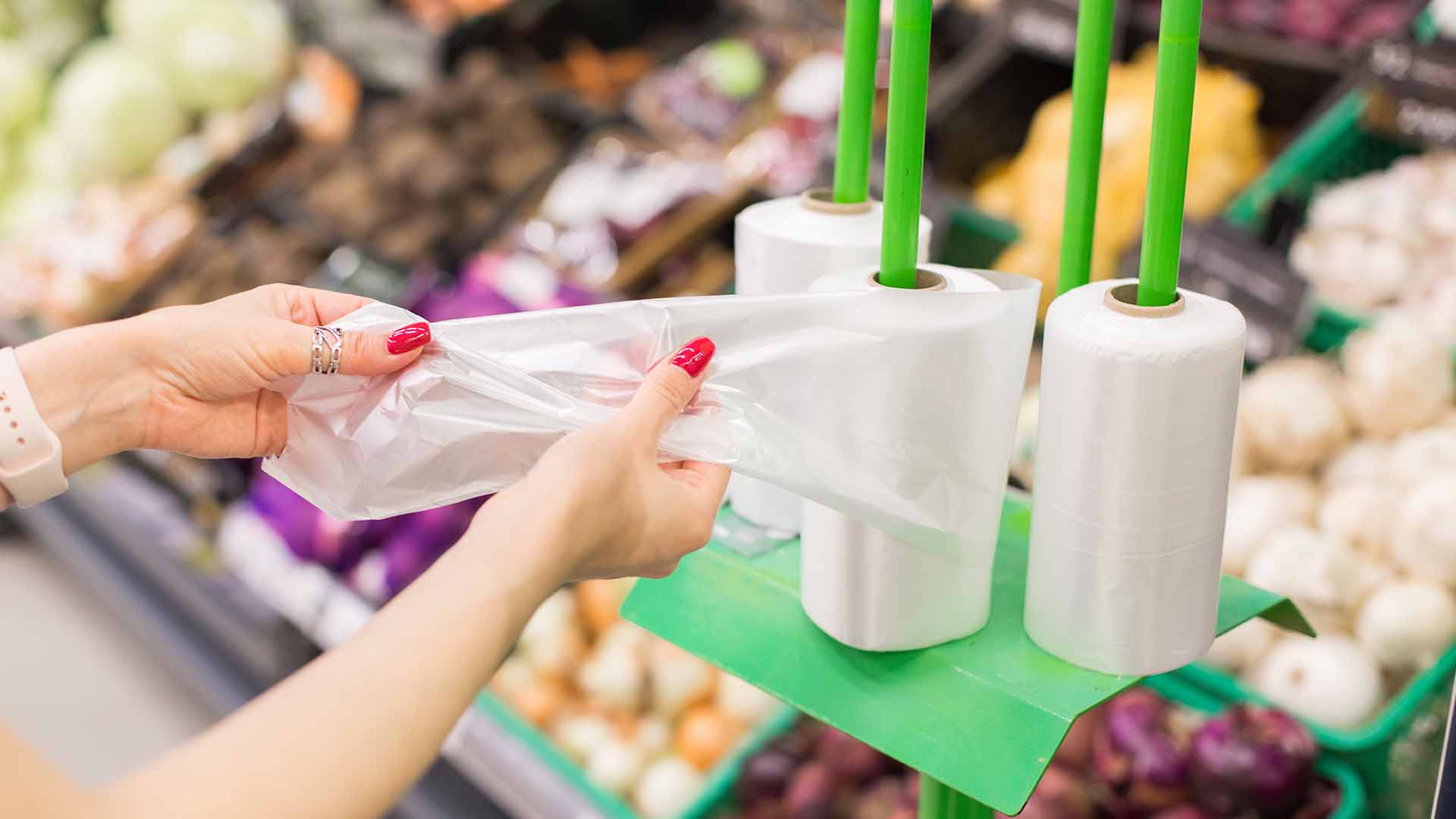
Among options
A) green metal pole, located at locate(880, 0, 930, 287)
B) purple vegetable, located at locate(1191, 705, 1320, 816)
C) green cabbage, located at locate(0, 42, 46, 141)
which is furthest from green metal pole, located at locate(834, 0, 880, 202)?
green cabbage, located at locate(0, 42, 46, 141)

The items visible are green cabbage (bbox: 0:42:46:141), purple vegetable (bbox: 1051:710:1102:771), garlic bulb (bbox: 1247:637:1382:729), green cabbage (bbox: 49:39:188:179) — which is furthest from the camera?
green cabbage (bbox: 0:42:46:141)

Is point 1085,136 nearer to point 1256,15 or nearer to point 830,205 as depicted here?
point 830,205

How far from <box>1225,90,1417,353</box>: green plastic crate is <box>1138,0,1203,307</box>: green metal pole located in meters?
1.35

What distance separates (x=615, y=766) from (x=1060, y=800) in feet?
2.38

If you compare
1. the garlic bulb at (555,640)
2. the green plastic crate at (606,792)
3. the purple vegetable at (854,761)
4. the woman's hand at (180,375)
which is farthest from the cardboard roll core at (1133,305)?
the garlic bulb at (555,640)

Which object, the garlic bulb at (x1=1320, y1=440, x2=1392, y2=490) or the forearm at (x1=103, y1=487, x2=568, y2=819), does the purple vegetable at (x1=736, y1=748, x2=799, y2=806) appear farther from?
the forearm at (x1=103, y1=487, x2=568, y2=819)

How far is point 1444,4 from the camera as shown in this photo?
213 cm

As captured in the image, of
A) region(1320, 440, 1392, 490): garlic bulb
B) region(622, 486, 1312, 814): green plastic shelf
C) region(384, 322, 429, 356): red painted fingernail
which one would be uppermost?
region(384, 322, 429, 356): red painted fingernail

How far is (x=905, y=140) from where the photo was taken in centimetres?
84

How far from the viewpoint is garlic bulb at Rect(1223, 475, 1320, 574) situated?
1.78 meters

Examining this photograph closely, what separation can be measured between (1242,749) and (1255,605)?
59 centimetres

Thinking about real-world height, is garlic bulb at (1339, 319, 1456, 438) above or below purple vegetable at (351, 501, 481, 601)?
above

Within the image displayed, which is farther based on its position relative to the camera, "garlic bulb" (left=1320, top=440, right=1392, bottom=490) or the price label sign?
the price label sign

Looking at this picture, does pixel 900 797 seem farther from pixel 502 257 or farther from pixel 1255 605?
pixel 502 257
